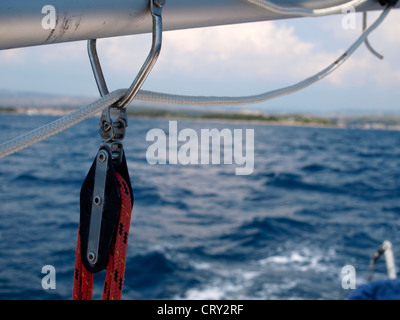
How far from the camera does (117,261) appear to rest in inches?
27.6

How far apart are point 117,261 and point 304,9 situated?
0.64 m

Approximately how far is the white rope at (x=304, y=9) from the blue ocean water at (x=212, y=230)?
4.89m

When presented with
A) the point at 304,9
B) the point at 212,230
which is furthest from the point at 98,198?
the point at 212,230

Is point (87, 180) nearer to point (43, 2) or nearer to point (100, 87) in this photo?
point (100, 87)

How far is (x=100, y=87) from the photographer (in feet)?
2.28

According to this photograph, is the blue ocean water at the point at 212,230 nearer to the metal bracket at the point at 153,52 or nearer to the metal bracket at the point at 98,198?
the metal bracket at the point at 98,198

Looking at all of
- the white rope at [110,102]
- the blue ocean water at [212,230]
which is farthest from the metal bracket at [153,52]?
the blue ocean water at [212,230]

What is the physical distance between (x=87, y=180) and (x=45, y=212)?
8.89 m

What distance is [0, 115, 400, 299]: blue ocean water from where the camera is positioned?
5922 mm

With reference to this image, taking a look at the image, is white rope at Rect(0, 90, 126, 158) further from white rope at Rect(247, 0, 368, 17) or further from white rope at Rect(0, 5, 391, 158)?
white rope at Rect(247, 0, 368, 17)

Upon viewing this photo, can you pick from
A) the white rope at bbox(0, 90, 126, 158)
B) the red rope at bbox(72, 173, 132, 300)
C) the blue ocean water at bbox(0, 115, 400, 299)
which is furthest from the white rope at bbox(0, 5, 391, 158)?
the blue ocean water at bbox(0, 115, 400, 299)

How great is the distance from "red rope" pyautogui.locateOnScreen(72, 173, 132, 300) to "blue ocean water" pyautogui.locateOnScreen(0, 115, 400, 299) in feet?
15.7

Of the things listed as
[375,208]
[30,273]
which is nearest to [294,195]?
[375,208]
